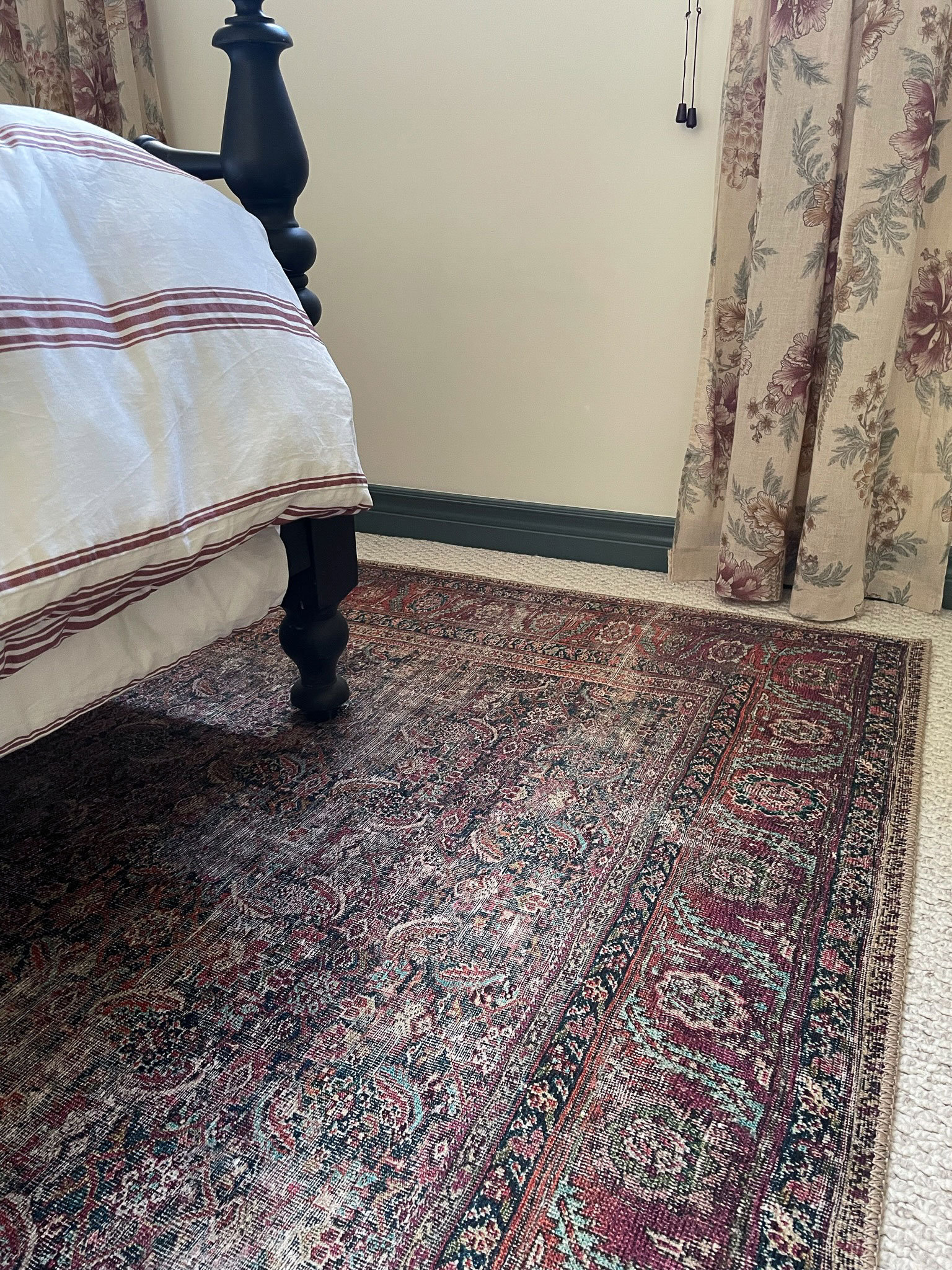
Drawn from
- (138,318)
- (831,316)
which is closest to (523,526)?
(831,316)

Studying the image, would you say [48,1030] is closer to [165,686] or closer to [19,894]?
[19,894]

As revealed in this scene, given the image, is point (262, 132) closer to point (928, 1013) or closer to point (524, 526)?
point (524, 526)

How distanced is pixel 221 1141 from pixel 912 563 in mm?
1535

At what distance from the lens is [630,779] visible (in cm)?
132

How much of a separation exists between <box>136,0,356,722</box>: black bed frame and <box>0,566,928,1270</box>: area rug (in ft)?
0.40

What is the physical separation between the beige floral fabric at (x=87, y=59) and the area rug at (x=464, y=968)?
143cm

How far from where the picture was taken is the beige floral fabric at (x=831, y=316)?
1556 mm

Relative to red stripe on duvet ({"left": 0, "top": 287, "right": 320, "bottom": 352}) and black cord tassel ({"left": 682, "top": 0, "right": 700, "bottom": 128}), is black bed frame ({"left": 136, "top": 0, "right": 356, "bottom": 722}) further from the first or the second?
black cord tassel ({"left": 682, "top": 0, "right": 700, "bottom": 128})

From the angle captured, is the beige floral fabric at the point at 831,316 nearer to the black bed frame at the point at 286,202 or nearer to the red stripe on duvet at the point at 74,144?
the black bed frame at the point at 286,202

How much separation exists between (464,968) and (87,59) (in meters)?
2.19

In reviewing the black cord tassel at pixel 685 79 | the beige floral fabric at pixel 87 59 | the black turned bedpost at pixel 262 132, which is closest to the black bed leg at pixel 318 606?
the black turned bedpost at pixel 262 132

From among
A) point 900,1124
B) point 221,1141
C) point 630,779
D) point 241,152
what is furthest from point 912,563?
point 221,1141

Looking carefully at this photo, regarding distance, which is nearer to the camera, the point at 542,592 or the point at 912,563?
the point at 912,563

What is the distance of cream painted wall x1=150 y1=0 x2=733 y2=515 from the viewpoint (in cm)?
182
